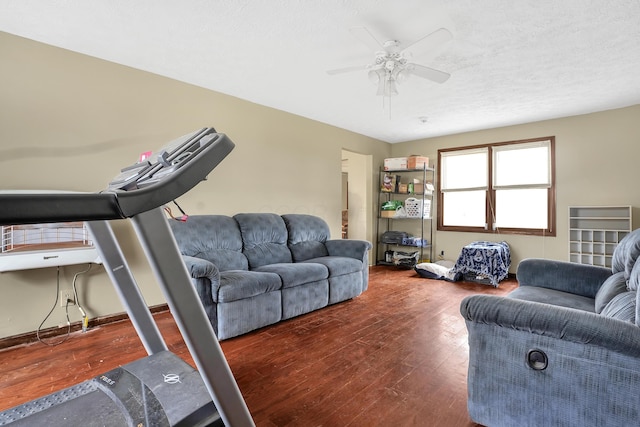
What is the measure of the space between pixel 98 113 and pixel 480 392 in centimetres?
355

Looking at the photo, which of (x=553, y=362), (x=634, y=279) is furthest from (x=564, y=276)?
(x=553, y=362)

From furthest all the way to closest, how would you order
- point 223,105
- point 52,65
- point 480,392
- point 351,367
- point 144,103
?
point 223,105 < point 144,103 < point 52,65 < point 351,367 < point 480,392

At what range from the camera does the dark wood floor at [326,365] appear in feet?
5.41

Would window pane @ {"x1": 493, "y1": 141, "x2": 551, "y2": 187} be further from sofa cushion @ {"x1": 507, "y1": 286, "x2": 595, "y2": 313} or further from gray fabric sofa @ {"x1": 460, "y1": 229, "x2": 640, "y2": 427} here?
gray fabric sofa @ {"x1": 460, "y1": 229, "x2": 640, "y2": 427}

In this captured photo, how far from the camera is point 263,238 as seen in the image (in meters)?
3.60

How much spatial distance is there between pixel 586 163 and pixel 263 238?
4.55 metres

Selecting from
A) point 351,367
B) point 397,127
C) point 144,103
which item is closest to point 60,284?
point 144,103

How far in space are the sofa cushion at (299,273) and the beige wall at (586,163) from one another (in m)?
3.37

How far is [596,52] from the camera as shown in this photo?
2.65m

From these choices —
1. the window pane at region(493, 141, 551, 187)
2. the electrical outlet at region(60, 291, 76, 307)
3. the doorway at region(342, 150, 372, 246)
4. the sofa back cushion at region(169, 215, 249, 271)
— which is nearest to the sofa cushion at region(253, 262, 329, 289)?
the sofa back cushion at region(169, 215, 249, 271)

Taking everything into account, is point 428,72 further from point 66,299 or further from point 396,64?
point 66,299

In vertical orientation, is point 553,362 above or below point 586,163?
below

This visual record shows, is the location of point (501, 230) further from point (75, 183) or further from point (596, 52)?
point (75, 183)

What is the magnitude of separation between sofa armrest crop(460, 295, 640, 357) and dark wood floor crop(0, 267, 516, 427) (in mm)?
603
